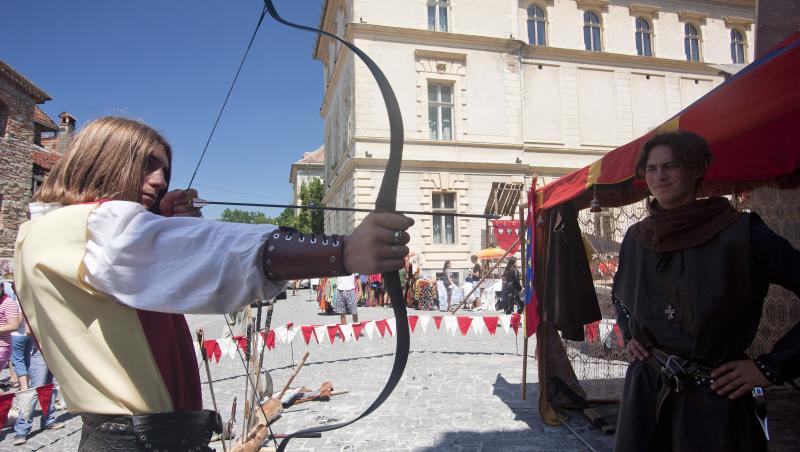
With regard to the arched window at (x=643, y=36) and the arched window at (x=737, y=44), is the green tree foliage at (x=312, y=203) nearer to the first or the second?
the arched window at (x=643, y=36)

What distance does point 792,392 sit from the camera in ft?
14.5

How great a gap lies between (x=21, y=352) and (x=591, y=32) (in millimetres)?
23077

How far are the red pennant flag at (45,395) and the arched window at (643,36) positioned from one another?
80.4 ft

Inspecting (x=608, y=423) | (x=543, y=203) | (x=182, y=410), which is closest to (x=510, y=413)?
(x=608, y=423)

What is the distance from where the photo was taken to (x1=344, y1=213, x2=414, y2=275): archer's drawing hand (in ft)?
3.23

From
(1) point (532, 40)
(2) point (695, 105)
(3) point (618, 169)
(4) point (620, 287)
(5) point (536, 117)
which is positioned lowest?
(4) point (620, 287)

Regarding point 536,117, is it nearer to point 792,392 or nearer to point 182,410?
point 792,392

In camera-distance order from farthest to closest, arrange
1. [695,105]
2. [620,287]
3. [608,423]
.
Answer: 1. [608,423]
2. [695,105]
3. [620,287]

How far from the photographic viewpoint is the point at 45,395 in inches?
160

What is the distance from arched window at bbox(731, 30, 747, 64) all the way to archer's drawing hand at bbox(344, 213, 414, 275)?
28.2 meters

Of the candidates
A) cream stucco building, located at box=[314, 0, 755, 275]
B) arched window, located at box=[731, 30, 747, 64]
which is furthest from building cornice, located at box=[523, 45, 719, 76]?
arched window, located at box=[731, 30, 747, 64]

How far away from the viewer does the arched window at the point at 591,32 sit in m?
21.0

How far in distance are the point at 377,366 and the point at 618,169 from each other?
4396 millimetres

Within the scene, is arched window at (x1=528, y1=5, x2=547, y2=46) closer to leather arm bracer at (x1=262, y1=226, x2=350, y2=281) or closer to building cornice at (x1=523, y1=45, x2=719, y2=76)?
building cornice at (x1=523, y1=45, x2=719, y2=76)
